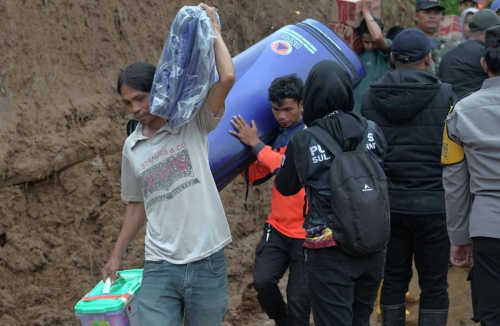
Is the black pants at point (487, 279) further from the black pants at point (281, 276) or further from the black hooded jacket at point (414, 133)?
the black pants at point (281, 276)

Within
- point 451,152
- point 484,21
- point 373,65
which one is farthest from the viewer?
point 373,65

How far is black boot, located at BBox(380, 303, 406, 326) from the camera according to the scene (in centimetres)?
446

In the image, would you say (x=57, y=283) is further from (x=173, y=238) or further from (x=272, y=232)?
(x=173, y=238)

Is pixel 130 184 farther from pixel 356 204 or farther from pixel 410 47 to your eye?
pixel 410 47

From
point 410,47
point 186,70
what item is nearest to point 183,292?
point 186,70

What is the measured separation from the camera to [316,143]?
3.35 meters

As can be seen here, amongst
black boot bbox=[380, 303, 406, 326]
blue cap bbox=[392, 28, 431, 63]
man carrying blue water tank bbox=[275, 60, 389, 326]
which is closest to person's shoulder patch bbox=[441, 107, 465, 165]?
man carrying blue water tank bbox=[275, 60, 389, 326]

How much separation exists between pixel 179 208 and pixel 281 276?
1.38 m

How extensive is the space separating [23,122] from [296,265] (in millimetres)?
2423

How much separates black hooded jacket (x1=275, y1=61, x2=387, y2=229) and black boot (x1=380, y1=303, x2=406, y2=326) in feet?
4.30

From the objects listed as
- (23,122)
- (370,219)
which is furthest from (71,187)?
(370,219)

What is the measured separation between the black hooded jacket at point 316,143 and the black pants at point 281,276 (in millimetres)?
857

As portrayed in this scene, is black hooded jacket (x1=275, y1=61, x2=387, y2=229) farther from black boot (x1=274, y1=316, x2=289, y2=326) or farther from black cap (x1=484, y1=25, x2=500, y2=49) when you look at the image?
black boot (x1=274, y1=316, x2=289, y2=326)

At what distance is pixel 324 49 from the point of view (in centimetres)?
454
